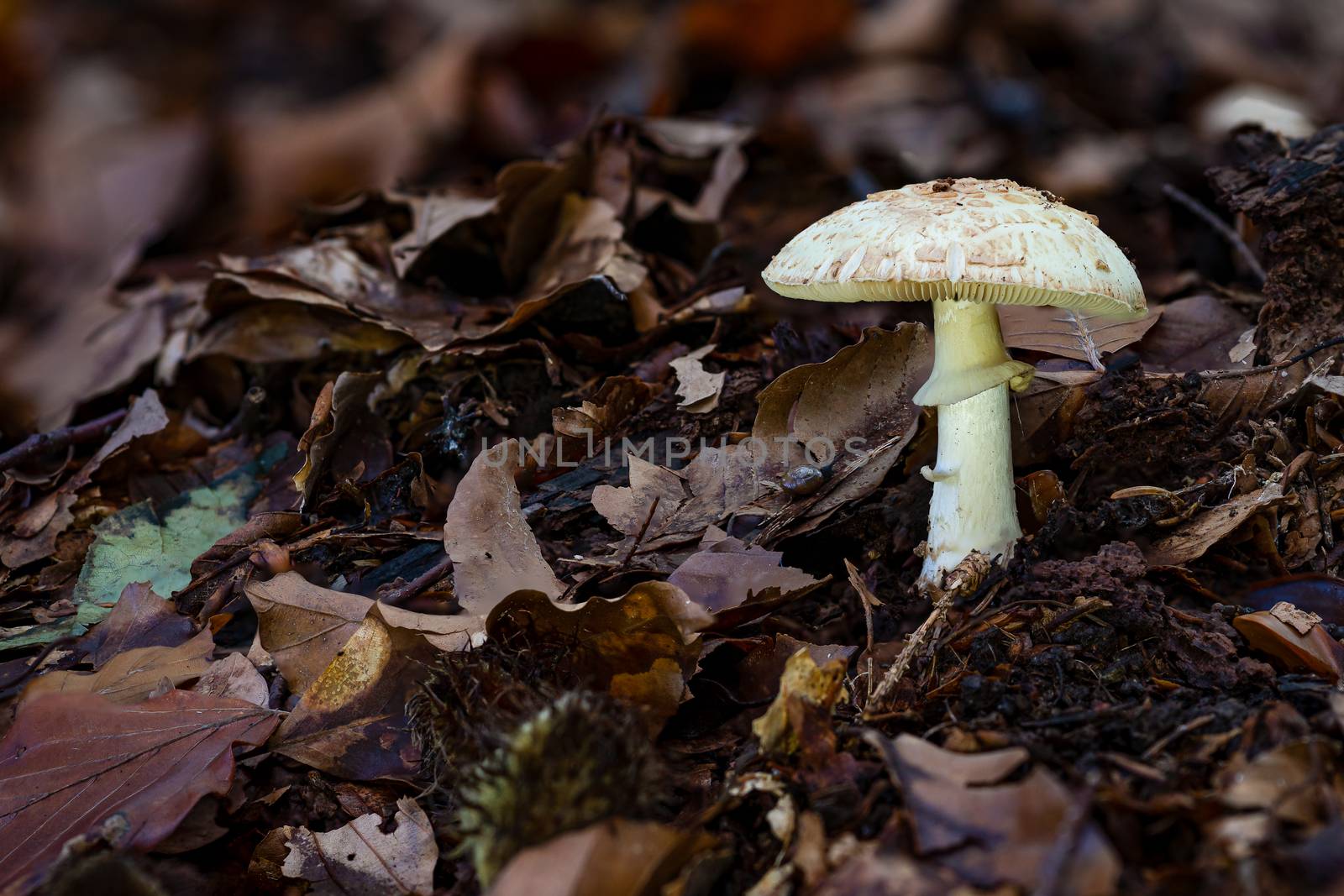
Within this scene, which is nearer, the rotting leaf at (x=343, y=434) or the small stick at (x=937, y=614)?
the small stick at (x=937, y=614)

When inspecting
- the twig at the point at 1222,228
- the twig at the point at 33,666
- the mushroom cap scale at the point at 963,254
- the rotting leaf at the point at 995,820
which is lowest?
the twig at the point at 33,666

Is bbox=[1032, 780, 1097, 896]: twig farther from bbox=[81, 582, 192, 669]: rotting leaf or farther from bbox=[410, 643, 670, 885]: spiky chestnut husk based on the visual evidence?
bbox=[81, 582, 192, 669]: rotting leaf

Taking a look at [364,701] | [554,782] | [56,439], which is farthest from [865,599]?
[56,439]

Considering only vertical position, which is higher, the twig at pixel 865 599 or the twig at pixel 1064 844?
the twig at pixel 1064 844

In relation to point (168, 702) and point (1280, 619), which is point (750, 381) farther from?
point (168, 702)

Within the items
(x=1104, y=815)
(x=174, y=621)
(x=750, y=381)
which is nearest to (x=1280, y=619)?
(x=1104, y=815)

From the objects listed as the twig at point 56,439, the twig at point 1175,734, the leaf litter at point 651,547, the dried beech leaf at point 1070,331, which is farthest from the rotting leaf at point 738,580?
the twig at point 56,439

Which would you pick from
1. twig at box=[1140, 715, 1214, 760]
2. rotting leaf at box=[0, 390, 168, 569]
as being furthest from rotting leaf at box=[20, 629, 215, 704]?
twig at box=[1140, 715, 1214, 760]

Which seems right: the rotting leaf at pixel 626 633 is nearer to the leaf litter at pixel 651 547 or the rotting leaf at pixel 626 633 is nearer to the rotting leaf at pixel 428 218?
the leaf litter at pixel 651 547
